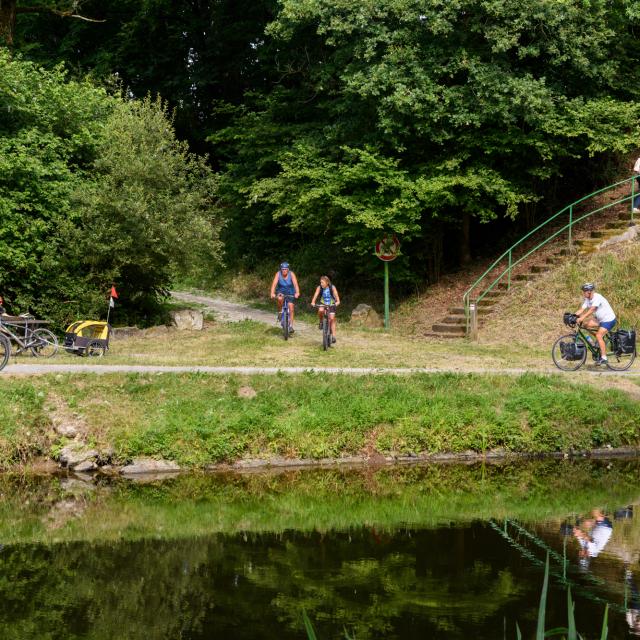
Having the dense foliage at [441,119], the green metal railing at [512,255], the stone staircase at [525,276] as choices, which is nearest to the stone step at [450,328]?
the stone staircase at [525,276]

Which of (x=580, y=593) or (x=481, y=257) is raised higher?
(x=481, y=257)

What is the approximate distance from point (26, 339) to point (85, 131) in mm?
6648

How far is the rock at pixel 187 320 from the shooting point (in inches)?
968

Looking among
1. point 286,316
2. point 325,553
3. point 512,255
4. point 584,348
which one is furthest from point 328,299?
point 325,553

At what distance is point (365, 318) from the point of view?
26172 mm

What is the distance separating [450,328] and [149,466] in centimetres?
1160

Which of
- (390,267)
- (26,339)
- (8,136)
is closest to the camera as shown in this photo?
(26,339)

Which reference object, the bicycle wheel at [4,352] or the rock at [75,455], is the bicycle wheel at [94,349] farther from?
the rock at [75,455]

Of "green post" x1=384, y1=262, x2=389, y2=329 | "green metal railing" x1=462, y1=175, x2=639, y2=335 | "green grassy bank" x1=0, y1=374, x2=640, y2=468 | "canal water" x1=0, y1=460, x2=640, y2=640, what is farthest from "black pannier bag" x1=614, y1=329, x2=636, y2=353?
"green post" x1=384, y1=262, x2=389, y2=329

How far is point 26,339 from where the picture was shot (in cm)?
1916

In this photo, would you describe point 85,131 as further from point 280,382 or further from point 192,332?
point 280,382

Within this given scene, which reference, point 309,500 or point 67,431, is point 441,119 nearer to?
point 67,431

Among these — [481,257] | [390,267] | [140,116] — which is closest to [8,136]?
[140,116]

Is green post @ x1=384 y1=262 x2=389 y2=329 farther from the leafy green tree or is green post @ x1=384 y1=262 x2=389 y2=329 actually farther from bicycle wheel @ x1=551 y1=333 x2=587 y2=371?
bicycle wheel @ x1=551 y1=333 x2=587 y2=371
